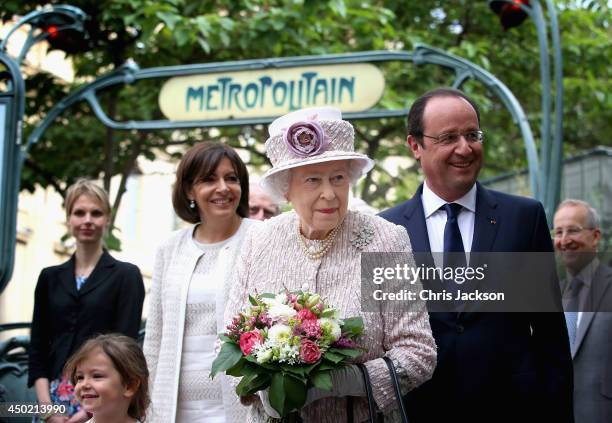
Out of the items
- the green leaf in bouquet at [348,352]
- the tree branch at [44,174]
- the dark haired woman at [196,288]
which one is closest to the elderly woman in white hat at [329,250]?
the green leaf in bouquet at [348,352]

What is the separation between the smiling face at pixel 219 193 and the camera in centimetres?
490

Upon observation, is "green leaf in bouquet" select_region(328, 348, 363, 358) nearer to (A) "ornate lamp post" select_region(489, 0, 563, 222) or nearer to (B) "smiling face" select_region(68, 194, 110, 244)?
(B) "smiling face" select_region(68, 194, 110, 244)

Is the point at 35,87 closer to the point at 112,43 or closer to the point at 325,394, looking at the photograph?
the point at 112,43

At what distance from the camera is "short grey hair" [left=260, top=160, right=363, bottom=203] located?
3.77 meters

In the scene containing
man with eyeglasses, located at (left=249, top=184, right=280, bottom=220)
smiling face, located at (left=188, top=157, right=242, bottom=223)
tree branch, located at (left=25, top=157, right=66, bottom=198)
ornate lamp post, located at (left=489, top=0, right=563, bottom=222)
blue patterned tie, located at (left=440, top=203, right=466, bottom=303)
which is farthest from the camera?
tree branch, located at (left=25, top=157, right=66, bottom=198)

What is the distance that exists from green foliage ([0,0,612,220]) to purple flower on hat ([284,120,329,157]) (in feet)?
22.1

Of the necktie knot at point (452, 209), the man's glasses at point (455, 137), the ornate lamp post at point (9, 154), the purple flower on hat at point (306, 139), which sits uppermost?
the ornate lamp post at point (9, 154)

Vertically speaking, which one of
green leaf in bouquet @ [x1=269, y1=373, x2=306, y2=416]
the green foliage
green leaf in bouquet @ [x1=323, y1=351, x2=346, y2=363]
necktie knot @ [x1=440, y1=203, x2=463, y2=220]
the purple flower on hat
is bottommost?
green leaf in bouquet @ [x1=269, y1=373, x2=306, y2=416]

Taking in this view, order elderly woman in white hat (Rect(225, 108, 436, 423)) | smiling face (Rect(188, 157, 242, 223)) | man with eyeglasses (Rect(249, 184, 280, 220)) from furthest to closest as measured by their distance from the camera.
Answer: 1. man with eyeglasses (Rect(249, 184, 280, 220))
2. smiling face (Rect(188, 157, 242, 223))
3. elderly woman in white hat (Rect(225, 108, 436, 423))

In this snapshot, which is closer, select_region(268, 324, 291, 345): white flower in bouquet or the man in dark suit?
select_region(268, 324, 291, 345): white flower in bouquet

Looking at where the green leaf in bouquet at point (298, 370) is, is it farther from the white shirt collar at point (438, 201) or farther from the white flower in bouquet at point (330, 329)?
the white shirt collar at point (438, 201)

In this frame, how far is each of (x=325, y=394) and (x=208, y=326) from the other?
1425 mm

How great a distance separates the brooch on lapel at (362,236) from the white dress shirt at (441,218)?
461 millimetres

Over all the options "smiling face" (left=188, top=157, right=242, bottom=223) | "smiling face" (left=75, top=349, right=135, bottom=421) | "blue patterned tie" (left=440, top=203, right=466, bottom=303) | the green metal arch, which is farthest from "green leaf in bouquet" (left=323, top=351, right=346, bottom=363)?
the green metal arch
